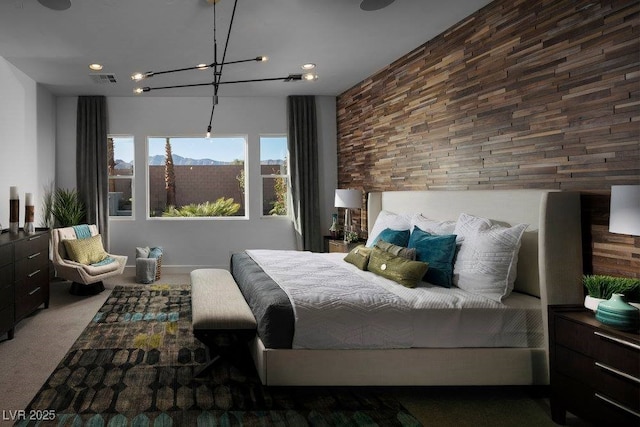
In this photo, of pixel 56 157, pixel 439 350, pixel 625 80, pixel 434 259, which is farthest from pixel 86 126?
pixel 625 80

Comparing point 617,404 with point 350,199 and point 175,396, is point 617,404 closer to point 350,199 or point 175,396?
point 175,396

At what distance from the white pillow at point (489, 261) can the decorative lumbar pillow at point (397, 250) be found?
344mm

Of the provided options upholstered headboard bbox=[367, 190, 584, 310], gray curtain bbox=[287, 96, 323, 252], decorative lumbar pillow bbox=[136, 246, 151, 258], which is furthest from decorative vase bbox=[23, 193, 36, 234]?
upholstered headboard bbox=[367, 190, 584, 310]

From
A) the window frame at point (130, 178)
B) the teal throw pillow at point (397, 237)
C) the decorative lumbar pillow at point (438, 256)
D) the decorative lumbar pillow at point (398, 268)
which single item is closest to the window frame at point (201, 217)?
the window frame at point (130, 178)

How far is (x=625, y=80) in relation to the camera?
7.73 ft

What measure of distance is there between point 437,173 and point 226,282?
2265 mm

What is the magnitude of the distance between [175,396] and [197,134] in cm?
471

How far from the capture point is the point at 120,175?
654 cm

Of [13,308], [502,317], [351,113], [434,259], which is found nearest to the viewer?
[502,317]

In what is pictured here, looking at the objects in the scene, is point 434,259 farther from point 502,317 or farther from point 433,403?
point 433,403

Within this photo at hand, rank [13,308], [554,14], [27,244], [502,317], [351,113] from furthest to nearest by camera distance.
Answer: [351,113]
[27,244]
[13,308]
[554,14]
[502,317]

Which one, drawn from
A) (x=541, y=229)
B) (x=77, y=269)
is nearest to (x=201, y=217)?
(x=77, y=269)

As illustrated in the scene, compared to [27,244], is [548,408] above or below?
below

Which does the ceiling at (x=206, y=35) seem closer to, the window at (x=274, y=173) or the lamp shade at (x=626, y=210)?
the window at (x=274, y=173)
